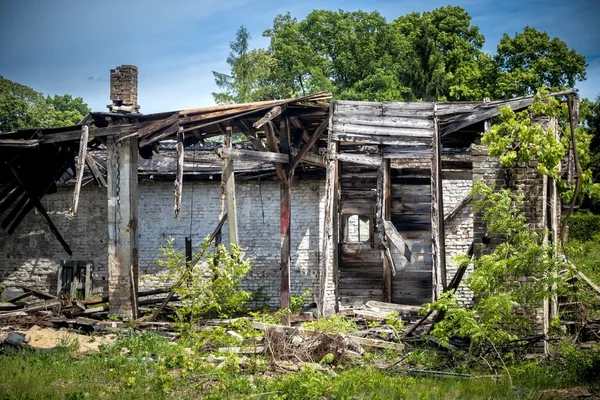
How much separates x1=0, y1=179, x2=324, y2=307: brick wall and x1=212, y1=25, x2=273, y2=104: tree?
18.2m

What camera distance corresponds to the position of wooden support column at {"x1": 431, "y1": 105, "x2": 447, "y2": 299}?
11766 millimetres

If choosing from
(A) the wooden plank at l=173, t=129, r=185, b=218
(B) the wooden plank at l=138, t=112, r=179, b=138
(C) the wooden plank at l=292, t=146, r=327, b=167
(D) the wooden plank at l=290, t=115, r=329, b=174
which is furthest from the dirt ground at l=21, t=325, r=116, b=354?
(C) the wooden plank at l=292, t=146, r=327, b=167

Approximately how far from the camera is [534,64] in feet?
99.9

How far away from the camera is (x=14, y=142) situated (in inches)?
561

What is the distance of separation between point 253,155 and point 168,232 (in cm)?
513

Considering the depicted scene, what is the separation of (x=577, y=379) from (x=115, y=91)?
10781 mm

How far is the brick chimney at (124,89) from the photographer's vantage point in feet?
45.9

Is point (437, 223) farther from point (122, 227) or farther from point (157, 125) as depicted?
point (122, 227)

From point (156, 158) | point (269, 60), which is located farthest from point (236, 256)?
point (269, 60)

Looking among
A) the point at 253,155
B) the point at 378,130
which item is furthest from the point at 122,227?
the point at 378,130

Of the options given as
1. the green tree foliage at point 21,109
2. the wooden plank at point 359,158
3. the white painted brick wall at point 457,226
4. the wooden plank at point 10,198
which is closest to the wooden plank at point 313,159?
the wooden plank at point 359,158

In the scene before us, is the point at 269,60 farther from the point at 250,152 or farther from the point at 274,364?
the point at 274,364

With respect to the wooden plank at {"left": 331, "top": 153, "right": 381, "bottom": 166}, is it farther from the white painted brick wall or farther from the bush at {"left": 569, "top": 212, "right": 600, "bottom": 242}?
the bush at {"left": 569, "top": 212, "right": 600, "bottom": 242}

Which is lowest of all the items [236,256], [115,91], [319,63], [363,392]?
[363,392]
